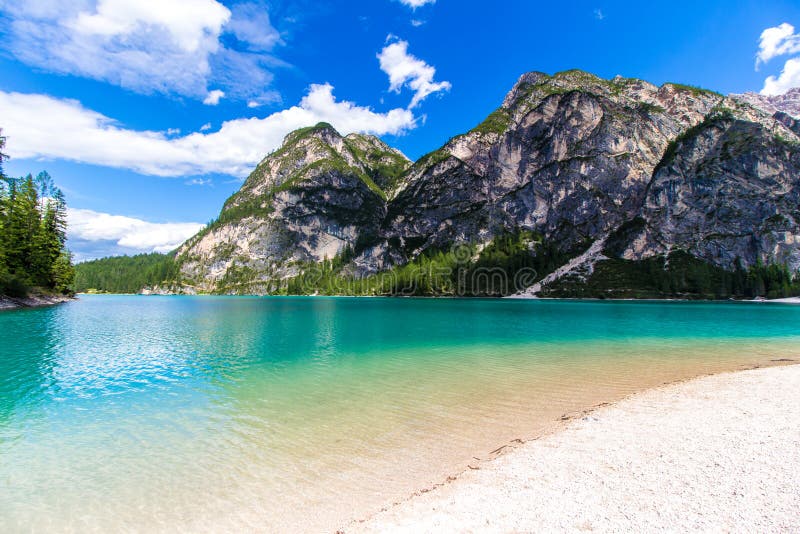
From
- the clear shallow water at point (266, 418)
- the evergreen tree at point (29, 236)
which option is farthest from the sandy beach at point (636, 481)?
the evergreen tree at point (29, 236)

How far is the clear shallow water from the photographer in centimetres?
876

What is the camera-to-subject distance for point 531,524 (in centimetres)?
677

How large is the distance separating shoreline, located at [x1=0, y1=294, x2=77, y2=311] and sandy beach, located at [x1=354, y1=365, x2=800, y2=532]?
84.7 metres

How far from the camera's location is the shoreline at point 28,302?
6112 cm

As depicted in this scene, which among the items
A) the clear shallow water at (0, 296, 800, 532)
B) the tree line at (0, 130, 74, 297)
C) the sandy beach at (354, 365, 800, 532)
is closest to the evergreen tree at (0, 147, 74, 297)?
the tree line at (0, 130, 74, 297)

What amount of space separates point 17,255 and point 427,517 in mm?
93663

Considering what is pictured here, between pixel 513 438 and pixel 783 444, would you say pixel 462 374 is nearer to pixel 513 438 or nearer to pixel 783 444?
pixel 513 438

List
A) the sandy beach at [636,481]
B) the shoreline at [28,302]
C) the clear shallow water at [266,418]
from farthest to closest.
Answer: the shoreline at [28,302]
the clear shallow water at [266,418]
the sandy beach at [636,481]

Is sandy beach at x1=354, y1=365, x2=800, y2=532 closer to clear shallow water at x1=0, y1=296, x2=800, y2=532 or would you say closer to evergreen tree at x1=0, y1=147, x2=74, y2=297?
clear shallow water at x1=0, y1=296, x2=800, y2=532

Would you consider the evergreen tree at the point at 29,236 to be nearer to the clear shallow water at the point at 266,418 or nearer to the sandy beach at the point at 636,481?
the clear shallow water at the point at 266,418

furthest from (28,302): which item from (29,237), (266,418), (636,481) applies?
(636,481)

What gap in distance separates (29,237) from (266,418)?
285 feet

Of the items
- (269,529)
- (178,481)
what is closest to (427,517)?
(269,529)

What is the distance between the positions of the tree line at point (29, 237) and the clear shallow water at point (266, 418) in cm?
4771
